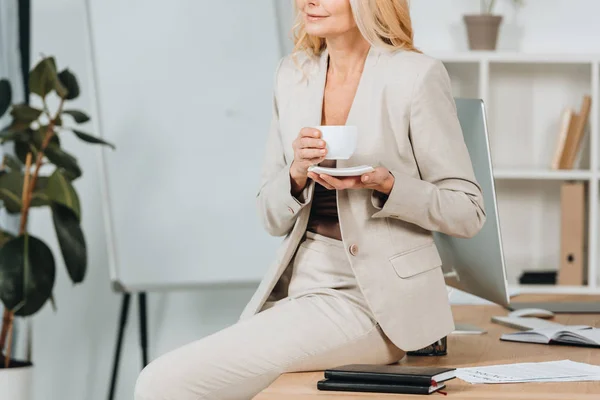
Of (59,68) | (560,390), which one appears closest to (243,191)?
(59,68)

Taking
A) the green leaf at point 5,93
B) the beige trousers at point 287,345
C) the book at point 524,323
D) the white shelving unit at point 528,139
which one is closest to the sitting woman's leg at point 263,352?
the beige trousers at point 287,345

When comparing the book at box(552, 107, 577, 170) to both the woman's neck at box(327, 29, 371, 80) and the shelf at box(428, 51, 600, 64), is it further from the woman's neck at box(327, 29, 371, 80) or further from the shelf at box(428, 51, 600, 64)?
the woman's neck at box(327, 29, 371, 80)

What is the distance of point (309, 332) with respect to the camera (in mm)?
1562

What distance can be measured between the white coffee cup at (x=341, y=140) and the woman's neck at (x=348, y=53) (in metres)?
0.34

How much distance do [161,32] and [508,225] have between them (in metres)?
1.76

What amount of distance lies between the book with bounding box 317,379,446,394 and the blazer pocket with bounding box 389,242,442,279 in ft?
0.84

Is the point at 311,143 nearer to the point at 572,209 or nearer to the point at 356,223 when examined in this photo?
the point at 356,223

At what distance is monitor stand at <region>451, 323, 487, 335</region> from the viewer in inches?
78.9

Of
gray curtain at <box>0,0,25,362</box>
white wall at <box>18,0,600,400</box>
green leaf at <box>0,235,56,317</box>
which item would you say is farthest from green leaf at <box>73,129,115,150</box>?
white wall at <box>18,0,600,400</box>

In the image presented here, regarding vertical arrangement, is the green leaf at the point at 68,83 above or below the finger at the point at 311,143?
above

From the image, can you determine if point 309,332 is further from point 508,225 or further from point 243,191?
point 508,225

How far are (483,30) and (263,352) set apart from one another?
106 inches

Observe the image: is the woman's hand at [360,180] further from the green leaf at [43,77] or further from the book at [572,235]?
the book at [572,235]

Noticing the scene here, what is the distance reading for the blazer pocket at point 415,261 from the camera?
161 centimetres
